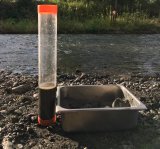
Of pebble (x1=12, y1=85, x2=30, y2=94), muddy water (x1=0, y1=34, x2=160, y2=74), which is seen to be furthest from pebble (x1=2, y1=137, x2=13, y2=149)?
muddy water (x1=0, y1=34, x2=160, y2=74)

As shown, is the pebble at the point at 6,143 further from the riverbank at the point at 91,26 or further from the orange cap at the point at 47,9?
the riverbank at the point at 91,26

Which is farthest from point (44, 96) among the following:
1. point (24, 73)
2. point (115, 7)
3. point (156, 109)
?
point (115, 7)

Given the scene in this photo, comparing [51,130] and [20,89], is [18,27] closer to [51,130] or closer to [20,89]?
[20,89]

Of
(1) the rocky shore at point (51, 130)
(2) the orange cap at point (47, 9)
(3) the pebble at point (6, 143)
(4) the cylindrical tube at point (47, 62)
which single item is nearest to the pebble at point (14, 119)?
(1) the rocky shore at point (51, 130)

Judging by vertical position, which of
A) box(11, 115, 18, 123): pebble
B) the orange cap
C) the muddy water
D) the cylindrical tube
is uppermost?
the orange cap

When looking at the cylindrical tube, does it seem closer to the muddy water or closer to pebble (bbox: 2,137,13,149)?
pebble (bbox: 2,137,13,149)

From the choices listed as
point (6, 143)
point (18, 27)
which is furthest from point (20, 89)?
point (18, 27)

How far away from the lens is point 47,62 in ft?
12.4

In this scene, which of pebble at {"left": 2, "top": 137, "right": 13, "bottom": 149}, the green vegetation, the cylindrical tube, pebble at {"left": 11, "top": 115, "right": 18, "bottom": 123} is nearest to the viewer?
pebble at {"left": 2, "top": 137, "right": 13, "bottom": 149}

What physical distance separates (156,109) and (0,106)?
75.4 inches

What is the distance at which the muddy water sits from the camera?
24.2 ft

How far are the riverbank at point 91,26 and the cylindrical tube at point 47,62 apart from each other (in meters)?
8.51

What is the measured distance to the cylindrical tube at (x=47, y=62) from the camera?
3713 millimetres

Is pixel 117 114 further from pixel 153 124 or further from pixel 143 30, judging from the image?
pixel 143 30
